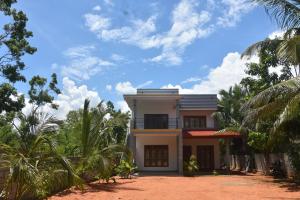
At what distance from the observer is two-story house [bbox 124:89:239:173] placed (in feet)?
88.3

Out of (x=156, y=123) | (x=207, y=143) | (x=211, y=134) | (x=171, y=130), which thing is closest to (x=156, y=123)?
(x=156, y=123)

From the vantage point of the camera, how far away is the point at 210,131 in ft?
96.4

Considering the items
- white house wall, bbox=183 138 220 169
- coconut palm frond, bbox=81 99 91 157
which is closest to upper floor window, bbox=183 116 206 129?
white house wall, bbox=183 138 220 169

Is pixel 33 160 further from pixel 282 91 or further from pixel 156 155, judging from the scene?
pixel 156 155

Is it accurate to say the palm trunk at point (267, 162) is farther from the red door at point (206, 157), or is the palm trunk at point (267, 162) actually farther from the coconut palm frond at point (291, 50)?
the coconut palm frond at point (291, 50)

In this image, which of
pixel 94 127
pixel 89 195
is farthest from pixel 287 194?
pixel 94 127

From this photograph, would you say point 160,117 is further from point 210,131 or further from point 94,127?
point 94,127

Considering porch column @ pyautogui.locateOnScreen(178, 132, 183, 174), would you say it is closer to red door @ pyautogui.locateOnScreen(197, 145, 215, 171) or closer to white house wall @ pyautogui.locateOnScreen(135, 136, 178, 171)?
white house wall @ pyautogui.locateOnScreen(135, 136, 178, 171)

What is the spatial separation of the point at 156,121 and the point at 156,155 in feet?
8.19

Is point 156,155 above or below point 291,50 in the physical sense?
below

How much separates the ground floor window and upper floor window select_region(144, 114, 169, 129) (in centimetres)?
155

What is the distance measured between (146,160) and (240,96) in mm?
12092

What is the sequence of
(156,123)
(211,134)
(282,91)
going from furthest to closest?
(156,123) → (211,134) → (282,91)

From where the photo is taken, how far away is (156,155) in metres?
29.0
